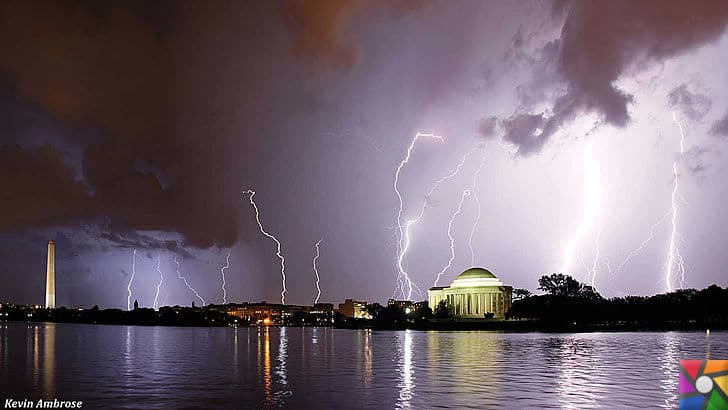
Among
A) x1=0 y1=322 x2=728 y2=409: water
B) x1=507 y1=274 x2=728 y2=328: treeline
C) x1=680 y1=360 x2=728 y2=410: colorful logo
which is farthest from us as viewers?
x1=507 y1=274 x2=728 y2=328: treeline

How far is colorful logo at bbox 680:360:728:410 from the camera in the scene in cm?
1150

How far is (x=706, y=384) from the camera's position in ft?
38.0

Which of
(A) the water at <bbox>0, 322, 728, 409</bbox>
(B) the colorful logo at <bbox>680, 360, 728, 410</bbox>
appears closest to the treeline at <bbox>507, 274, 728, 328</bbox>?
(A) the water at <bbox>0, 322, 728, 409</bbox>

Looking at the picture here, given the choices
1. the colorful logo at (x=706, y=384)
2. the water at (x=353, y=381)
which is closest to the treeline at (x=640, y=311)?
the water at (x=353, y=381)

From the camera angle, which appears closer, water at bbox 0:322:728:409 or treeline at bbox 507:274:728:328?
water at bbox 0:322:728:409

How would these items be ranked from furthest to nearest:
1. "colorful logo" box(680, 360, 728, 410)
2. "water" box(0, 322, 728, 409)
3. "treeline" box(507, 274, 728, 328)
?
"treeline" box(507, 274, 728, 328)
"water" box(0, 322, 728, 409)
"colorful logo" box(680, 360, 728, 410)

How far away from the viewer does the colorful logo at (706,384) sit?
37.7ft

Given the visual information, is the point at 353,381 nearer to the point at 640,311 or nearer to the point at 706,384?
the point at 706,384

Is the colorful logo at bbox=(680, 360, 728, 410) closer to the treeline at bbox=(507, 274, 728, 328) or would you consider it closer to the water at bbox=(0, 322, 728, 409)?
the water at bbox=(0, 322, 728, 409)

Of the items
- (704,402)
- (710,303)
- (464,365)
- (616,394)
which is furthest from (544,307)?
(704,402)

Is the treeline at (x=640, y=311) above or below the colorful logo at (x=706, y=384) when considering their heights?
below

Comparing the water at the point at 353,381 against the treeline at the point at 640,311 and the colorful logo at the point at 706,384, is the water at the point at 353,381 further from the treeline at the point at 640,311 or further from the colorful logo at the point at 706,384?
the treeline at the point at 640,311

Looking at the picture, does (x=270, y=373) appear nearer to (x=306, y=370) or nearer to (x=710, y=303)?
(x=306, y=370)

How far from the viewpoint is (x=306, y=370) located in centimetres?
4884
